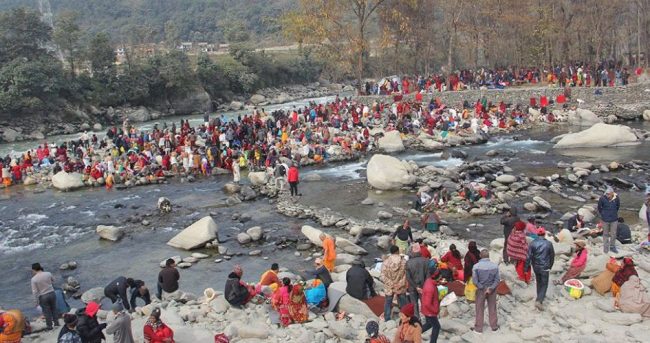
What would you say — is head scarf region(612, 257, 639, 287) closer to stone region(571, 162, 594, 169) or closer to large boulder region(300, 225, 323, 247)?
large boulder region(300, 225, 323, 247)

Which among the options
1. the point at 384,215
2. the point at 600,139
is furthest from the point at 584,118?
the point at 384,215

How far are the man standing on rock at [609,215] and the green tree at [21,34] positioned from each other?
174 feet

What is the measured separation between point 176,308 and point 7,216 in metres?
14.0

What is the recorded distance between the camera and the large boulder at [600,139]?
28719 millimetres

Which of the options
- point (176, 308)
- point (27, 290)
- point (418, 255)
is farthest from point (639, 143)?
point (27, 290)

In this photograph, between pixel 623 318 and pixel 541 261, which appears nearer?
pixel 623 318

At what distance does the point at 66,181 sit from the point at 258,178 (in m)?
9.27

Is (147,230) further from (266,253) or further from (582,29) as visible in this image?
(582,29)

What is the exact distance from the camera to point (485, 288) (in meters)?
9.84

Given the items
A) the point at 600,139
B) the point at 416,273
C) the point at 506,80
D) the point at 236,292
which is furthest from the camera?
the point at 506,80

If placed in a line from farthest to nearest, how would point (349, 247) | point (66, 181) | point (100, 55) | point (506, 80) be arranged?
point (100, 55) → point (506, 80) → point (66, 181) → point (349, 247)

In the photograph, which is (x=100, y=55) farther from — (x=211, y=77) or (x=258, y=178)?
(x=258, y=178)

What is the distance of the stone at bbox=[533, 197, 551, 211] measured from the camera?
755 inches

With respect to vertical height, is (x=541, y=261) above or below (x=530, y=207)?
above
